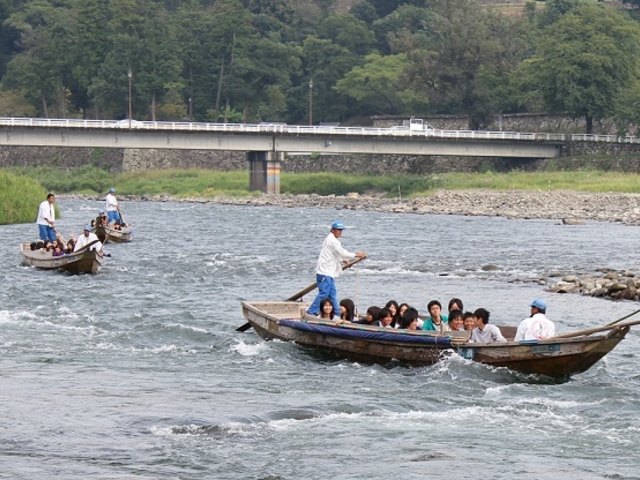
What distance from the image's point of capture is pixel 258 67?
135 m

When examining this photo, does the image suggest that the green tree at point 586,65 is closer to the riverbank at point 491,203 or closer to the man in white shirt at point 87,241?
the riverbank at point 491,203

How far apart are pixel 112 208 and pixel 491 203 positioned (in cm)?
3915

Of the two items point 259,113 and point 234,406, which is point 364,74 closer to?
point 259,113

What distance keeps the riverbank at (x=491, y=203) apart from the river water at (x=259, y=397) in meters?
36.8

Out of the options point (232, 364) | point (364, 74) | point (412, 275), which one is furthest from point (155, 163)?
point (232, 364)

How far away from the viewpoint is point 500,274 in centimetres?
4341

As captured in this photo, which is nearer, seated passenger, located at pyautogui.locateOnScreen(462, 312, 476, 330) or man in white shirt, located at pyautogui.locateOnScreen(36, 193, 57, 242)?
seated passenger, located at pyautogui.locateOnScreen(462, 312, 476, 330)

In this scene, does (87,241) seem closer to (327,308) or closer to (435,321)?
(327,308)

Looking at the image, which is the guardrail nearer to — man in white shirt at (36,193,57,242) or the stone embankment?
→ man in white shirt at (36,193,57,242)

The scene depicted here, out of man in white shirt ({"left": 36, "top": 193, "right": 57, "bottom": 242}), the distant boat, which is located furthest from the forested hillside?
man in white shirt ({"left": 36, "top": 193, "right": 57, "bottom": 242})

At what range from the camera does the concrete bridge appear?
9656 centimetres

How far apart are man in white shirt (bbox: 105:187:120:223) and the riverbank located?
25533 mm

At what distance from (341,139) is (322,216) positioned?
24704 millimetres

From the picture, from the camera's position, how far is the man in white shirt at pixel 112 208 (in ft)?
177
